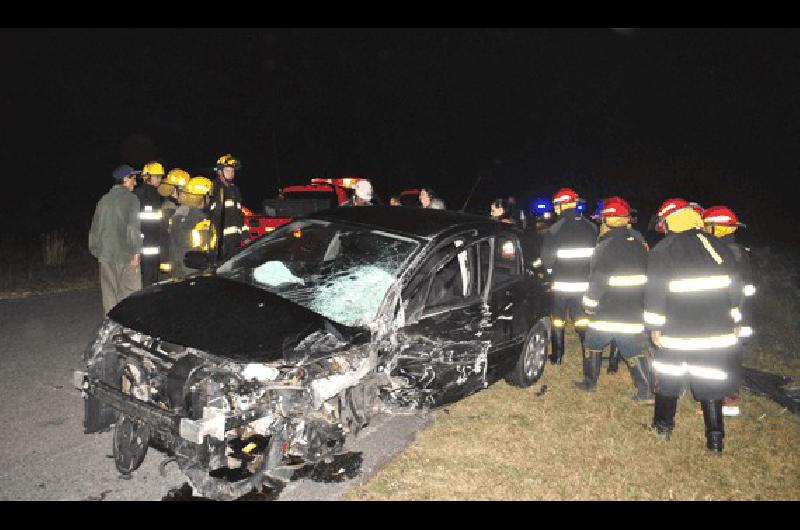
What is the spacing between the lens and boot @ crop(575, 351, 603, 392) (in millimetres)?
5652

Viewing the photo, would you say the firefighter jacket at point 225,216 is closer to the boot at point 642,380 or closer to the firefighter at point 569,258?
the firefighter at point 569,258

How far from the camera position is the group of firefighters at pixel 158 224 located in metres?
5.77

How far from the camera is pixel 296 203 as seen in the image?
1114cm

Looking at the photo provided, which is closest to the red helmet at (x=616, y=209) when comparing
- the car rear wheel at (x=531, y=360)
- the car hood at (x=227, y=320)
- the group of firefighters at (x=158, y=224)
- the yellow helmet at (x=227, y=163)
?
the car rear wheel at (x=531, y=360)

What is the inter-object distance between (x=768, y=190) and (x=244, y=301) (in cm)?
2936

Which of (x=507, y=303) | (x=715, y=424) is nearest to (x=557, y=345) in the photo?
(x=507, y=303)

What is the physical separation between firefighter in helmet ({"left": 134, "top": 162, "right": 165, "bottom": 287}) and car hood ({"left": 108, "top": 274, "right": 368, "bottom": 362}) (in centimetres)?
310

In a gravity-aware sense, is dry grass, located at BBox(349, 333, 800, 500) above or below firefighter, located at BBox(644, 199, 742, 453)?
below

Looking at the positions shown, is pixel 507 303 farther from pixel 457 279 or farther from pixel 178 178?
pixel 178 178

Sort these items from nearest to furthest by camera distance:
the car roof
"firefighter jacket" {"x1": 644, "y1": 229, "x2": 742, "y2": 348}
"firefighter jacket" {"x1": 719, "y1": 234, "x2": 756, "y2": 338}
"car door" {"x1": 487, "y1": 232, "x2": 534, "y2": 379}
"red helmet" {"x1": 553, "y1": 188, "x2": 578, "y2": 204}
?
"firefighter jacket" {"x1": 644, "y1": 229, "x2": 742, "y2": 348}, the car roof, "car door" {"x1": 487, "y1": 232, "x2": 534, "y2": 379}, "firefighter jacket" {"x1": 719, "y1": 234, "x2": 756, "y2": 338}, "red helmet" {"x1": 553, "y1": 188, "x2": 578, "y2": 204}

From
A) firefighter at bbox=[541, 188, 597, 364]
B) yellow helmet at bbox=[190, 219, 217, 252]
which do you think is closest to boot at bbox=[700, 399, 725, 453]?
firefighter at bbox=[541, 188, 597, 364]

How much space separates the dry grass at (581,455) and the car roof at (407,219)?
1622 millimetres

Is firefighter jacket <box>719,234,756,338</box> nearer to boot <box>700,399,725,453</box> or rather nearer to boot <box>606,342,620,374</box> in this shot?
boot <box>700,399,725,453</box>

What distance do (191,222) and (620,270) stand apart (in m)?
4.52
